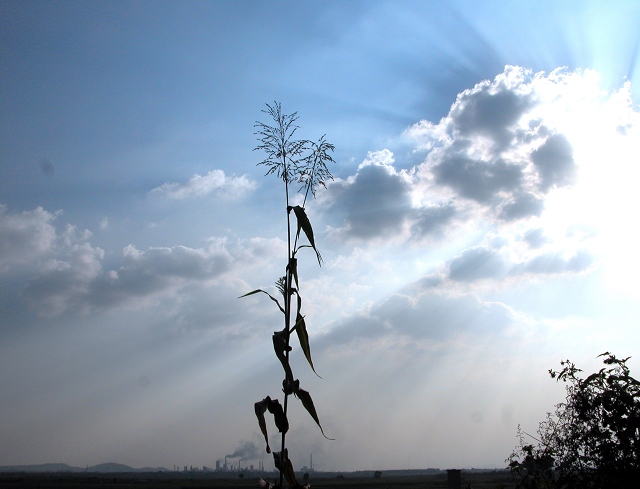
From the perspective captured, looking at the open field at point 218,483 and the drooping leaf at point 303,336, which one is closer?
the drooping leaf at point 303,336

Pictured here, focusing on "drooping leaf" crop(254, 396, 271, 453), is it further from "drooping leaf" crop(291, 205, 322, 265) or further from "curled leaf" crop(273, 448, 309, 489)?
"drooping leaf" crop(291, 205, 322, 265)

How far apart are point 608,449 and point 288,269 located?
3.33 metres

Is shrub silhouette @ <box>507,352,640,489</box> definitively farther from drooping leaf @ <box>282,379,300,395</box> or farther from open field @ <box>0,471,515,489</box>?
open field @ <box>0,471,515,489</box>

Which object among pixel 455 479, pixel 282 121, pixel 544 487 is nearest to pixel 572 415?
pixel 544 487

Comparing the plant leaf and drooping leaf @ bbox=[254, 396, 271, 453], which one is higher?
drooping leaf @ bbox=[254, 396, 271, 453]

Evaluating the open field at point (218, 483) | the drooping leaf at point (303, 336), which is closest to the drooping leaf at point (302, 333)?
the drooping leaf at point (303, 336)

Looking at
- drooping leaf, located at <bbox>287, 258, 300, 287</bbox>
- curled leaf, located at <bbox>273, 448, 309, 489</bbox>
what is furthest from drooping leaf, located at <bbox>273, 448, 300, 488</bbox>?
drooping leaf, located at <bbox>287, 258, 300, 287</bbox>

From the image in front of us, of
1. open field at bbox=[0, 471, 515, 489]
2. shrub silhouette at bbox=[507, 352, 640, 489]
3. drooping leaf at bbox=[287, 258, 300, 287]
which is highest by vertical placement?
drooping leaf at bbox=[287, 258, 300, 287]

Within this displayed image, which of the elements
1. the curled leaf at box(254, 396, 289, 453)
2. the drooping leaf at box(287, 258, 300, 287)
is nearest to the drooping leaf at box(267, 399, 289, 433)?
the curled leaf at box(254, 396, 289, 453)

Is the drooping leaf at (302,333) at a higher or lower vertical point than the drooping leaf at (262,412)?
higher

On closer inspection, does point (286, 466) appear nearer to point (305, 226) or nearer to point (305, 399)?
point (305, 399)

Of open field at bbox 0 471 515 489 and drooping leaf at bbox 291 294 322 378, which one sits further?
open field at bbox 0 471 515 489

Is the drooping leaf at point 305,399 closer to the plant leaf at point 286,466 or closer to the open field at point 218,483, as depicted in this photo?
Answer: the plant leaf at point 286,466

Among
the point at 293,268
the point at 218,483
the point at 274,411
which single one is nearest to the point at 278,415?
the point at 274,411
